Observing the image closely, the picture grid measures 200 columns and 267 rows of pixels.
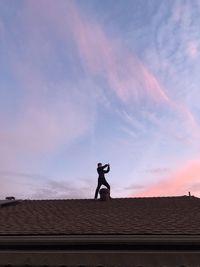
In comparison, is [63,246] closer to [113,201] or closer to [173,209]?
[173,209]

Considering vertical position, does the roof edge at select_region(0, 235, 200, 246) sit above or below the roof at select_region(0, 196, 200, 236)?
below

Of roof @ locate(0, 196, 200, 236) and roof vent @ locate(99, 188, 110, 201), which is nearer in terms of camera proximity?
roof @ locate(0, 196, 200, 236)

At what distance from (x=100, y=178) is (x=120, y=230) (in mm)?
5666

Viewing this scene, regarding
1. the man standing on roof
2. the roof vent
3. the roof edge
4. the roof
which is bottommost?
the roof edge

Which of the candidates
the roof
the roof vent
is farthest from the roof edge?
the roof vent

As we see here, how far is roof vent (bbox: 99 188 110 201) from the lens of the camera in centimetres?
1334

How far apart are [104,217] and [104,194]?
307 centimetres

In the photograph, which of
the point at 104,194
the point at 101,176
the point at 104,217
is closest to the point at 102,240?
the point at 104,217

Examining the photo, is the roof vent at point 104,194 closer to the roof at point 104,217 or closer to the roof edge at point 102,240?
the roof at point 104,217

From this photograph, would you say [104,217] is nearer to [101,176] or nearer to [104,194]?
[104,194]

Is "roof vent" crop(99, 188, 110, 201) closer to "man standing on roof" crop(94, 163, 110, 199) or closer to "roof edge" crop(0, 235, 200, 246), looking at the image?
"man standing on roof" crop(94, 163, 110, 199)

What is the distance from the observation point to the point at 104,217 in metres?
10.3

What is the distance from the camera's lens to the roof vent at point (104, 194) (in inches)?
525

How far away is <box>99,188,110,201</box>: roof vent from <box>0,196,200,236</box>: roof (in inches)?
9.8
